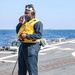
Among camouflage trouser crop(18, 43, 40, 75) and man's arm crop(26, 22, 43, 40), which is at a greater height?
man's arm crop(26, 22, 43, 40)

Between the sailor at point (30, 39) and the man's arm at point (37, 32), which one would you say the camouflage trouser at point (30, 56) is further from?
the man's arm at point (37, 32)

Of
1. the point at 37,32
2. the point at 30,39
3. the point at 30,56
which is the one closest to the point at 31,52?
the point at 30,56

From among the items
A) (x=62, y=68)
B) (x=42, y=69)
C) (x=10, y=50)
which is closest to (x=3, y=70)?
(x=42, y=69)

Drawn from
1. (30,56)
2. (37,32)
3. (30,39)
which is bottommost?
(30,56)

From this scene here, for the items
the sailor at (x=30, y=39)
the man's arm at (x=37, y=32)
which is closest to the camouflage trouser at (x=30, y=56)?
the sailor at (x=30, y=39)

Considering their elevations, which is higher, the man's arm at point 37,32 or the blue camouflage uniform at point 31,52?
the man's arm at point 37,32

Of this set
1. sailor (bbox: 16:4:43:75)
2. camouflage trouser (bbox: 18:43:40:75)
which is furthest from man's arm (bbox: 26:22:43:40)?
camouflage trouser (bbox: 18:43:40:75)

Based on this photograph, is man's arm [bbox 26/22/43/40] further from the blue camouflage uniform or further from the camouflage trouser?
the camouflage trouser

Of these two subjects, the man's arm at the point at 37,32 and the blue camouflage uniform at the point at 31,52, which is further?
the blue camouflage uniform at the point at 31,52

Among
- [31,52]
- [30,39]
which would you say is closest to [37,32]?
[30,39]

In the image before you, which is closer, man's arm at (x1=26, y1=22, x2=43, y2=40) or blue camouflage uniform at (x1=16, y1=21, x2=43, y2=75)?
man's arm at (x1=26, y1=22, x2=43, y2=40)

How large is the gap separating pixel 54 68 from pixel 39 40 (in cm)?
498

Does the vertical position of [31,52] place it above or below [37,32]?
below

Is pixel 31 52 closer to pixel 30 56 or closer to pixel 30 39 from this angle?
pixel 30 56
